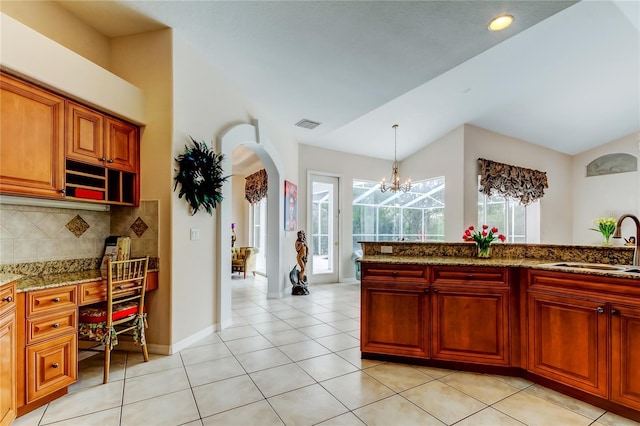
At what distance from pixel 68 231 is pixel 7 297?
1021 millimetres

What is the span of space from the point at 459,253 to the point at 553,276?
2.84 ft

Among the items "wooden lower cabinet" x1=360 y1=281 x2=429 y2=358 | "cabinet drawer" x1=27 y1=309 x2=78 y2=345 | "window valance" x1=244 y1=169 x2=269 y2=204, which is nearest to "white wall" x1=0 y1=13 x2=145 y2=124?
"cabinet drawer" x1=27 y1=309 x2=78 y2=345

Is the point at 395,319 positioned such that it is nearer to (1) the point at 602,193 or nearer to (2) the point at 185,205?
(2) the point at 185,205

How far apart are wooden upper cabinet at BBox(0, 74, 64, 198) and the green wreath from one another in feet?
2.93

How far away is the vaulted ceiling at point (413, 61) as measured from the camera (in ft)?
8.61

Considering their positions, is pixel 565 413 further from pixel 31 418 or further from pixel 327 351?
pixel 31 418

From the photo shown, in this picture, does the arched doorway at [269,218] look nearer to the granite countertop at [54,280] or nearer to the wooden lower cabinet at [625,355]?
the granite countertop at [54,280]

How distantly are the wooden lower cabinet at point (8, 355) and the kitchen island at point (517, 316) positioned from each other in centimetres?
246

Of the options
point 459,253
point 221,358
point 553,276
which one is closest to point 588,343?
point 553,276

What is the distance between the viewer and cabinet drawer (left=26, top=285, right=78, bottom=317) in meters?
2.00

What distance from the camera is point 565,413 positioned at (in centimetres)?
203

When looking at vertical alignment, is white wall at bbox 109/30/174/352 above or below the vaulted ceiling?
below

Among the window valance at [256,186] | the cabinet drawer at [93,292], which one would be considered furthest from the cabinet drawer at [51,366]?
the window valance at [256,186]

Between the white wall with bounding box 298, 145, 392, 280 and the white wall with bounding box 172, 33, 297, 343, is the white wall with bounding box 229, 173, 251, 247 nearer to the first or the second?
the white wall with bounding box 298, 145, 392, 280
